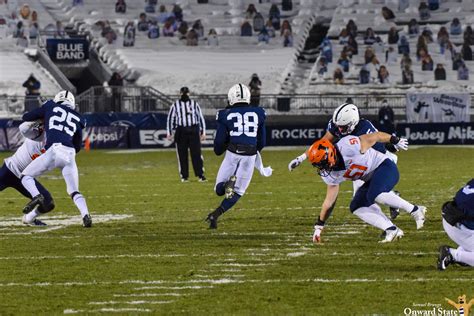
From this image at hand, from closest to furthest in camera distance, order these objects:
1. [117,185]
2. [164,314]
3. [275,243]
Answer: [164,314], [275,243], [117,185]

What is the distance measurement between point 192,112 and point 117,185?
2431 mm

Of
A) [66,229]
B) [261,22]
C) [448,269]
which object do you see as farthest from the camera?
[261,22]

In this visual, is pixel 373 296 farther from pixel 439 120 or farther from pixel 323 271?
pixel 439 120

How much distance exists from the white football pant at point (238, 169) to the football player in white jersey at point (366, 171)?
1.97 meters

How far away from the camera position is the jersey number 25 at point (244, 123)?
44.7 feet

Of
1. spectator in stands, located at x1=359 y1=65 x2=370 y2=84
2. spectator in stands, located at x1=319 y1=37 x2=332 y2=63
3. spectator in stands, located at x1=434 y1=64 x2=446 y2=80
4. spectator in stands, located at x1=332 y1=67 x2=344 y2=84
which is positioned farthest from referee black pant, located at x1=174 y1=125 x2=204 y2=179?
spectator in stands, located at x1=319 y1=37 x2=332 y2=63

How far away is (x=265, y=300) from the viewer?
8.66 metres

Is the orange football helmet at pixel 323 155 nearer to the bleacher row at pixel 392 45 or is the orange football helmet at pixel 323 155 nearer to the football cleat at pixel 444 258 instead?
the football cleat at pixel 444 258

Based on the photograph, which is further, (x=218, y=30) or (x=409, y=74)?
(x=218, y=30)

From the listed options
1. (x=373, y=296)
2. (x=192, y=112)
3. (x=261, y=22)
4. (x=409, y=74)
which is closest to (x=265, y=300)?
(x=373, y=296)

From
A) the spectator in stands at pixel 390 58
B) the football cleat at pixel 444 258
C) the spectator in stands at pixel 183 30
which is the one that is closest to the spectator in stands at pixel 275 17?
the spectator in stands at pixel 183 30

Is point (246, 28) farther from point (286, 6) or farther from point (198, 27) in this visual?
point (286, 6)

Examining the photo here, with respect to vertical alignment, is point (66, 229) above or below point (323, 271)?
below

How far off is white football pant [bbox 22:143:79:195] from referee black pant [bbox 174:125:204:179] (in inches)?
317
